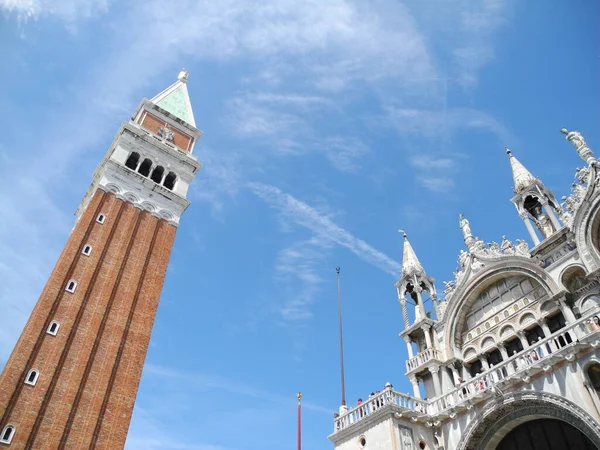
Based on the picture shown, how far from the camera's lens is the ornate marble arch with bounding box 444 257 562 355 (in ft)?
69.3

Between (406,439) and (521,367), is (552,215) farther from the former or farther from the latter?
(406,439)

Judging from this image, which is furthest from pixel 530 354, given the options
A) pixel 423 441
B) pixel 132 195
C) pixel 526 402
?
pixel 132 195

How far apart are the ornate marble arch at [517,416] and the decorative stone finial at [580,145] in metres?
9.47

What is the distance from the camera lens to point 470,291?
896 inches

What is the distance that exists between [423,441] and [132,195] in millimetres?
29165

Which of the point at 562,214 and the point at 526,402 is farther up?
the point at 562,214

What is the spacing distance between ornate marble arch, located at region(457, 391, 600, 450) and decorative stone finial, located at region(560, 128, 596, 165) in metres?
9.47

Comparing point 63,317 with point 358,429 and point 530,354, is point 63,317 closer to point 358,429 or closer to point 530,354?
point 358,429

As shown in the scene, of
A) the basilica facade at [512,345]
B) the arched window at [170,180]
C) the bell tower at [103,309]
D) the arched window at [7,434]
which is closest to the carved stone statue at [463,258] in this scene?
the basilica facade at [512,345]

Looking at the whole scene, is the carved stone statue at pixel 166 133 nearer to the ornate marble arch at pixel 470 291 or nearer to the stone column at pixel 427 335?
the stone column at pixel 427 335

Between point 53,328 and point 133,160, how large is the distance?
17145 mm

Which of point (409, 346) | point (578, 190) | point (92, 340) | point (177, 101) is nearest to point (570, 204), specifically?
point (578, 190)

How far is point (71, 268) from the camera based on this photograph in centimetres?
3191

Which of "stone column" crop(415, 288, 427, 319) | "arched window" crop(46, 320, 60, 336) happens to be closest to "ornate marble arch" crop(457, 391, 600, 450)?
"stone column" crop(415, 288, 427, 319)
